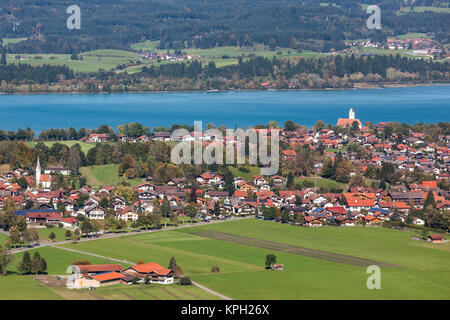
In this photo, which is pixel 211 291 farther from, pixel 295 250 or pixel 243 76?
pixel 243 76

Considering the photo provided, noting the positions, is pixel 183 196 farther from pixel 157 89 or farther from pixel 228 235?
pixel 157 89

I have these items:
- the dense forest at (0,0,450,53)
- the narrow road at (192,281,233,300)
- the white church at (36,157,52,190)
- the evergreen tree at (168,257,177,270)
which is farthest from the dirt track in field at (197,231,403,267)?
the dense forest at (0,0,450,53)

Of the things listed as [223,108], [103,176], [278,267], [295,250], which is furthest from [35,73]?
[278,267]

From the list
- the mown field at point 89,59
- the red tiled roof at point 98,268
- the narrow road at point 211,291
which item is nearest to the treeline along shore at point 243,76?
the mown field at point 89,59

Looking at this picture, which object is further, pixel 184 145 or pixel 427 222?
pixel 184 145

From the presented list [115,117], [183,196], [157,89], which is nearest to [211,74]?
[157,89]

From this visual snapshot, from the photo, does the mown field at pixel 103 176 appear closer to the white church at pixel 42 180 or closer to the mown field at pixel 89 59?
Answer: the white church at pixel 42 180
